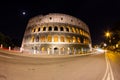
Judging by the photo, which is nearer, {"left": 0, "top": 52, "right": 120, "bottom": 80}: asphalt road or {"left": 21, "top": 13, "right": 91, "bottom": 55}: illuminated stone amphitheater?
{"left": 0, "top": 52, "right": 120, "bottom": 80}: asphalt road

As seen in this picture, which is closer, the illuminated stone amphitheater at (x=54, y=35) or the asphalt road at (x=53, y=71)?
the asphalt road at (x=53, y=71)

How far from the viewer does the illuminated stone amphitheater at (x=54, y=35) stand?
61.5 m

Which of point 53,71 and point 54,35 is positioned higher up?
point 54,35

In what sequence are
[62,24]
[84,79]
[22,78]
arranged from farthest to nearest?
[62,24] < [84,79] < [22,78]

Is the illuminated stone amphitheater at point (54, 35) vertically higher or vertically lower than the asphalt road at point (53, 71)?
higher

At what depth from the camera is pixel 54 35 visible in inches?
2436

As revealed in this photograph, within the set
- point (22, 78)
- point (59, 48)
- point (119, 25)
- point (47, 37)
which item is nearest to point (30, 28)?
point (47, 37)

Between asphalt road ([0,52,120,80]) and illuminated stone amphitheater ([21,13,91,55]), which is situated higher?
illuminated stone amphitheater ([21,13,91,55])

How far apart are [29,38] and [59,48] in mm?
14068

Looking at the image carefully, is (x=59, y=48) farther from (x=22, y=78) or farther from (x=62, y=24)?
(x=22, y=78)

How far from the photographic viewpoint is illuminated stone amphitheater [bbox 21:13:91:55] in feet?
202

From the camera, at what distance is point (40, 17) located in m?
68.1

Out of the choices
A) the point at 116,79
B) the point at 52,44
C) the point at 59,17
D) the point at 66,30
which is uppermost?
the point at 59,17

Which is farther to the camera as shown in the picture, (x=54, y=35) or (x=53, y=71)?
(x=54, y=35)
